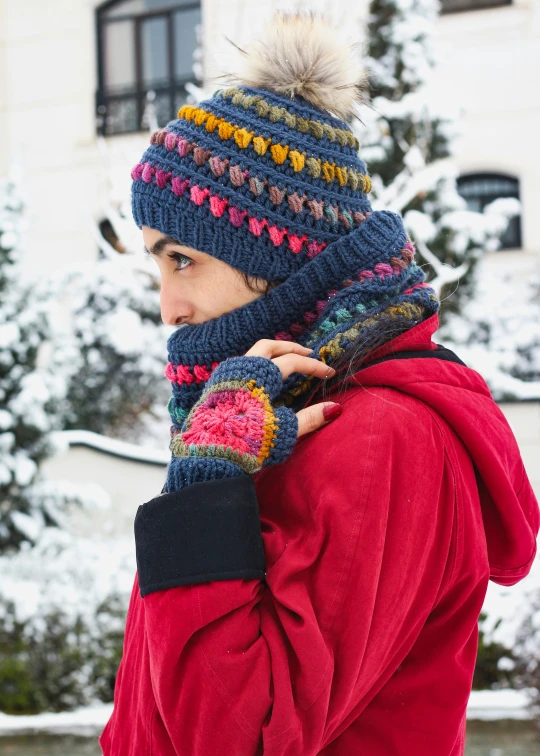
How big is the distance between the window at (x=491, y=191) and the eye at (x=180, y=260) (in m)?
10.5

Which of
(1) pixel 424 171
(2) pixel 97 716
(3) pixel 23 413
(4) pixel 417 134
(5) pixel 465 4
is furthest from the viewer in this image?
(5) pixel 465 4

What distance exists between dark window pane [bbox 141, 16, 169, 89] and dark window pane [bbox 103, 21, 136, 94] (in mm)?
187

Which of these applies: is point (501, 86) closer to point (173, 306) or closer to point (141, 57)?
point (141, 57)

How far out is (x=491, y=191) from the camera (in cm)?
1180

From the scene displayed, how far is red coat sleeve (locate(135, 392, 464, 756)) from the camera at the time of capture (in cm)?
124

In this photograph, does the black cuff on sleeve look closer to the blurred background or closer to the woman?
the woman

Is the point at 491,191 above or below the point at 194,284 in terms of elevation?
below

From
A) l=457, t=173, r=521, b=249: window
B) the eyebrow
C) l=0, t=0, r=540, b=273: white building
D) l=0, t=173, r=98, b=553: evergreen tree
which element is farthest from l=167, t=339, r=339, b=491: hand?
l=0, t=0, r=540, b=273: white building

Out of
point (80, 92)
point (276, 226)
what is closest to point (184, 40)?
point (80, 92)

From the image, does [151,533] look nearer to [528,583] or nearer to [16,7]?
[528,583]

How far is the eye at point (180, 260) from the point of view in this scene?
1.65 metres

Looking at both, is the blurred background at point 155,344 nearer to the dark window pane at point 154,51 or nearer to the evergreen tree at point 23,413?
the evergreen tree at point 23,413

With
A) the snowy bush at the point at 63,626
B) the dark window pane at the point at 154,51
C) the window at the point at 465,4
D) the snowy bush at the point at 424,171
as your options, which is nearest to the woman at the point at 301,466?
the snowy bush at the point at 63,626

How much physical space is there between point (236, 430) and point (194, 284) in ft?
1.35
